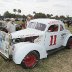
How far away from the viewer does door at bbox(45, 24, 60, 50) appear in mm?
8275

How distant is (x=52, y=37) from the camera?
28.0ft

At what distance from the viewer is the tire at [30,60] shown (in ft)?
22.9

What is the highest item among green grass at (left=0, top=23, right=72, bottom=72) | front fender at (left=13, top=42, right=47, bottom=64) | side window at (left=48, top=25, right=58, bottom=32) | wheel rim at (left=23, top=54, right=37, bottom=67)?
side window at (left=48, top=25, right=58, bottom=32)

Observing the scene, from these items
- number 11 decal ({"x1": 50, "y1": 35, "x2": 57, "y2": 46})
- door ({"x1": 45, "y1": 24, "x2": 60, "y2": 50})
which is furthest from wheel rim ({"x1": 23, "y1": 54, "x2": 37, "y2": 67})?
number 11 decal ({"x1": 50, "y1": 35, "x2": 57, "y2": 46})

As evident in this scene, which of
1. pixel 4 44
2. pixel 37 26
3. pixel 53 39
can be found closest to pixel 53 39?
pixel 53 39

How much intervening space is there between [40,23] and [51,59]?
1805 millimetres

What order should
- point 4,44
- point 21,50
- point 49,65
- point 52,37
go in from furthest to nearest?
point 52,37, point 49,65, point 4,44, point 21,50

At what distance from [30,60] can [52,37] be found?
191 centimetres

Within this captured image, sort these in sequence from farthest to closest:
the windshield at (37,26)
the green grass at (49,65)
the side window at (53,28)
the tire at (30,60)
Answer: the side window at (53,28), the windshield at (37,26), the green grass at (49,65), the tire at (30,60)

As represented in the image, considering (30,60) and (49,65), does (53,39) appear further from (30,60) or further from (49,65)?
(30,60)

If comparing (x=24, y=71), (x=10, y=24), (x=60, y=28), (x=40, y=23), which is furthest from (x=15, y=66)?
(x=10, y=24)

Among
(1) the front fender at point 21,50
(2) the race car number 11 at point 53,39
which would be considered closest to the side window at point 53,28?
(2) the race car number 11 at point 53,39

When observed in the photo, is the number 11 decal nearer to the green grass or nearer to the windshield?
the windshield

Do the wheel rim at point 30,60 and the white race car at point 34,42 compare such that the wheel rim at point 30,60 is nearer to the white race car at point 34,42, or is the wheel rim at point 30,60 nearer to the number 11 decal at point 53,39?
the white race car at point 34,42
